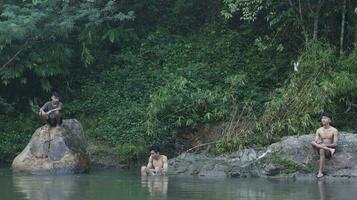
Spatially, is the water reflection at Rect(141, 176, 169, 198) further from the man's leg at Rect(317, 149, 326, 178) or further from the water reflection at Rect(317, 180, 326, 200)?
the man's leg at Rect(317, 149, 326, 178)

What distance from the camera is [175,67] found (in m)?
21.7

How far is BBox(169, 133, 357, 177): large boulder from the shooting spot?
15.7 metres

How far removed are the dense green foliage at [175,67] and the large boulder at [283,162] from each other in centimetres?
99

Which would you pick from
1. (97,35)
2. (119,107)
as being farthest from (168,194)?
(97,35)

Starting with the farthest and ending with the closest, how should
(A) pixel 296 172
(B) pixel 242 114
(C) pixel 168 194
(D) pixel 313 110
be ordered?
(B) pixel 242 114, (D) pixel 313 110, (A) pixel 296 172, (C) pixel 168 194

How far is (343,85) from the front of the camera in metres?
17.7

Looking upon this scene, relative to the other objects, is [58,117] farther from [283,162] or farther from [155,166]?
[283,162]

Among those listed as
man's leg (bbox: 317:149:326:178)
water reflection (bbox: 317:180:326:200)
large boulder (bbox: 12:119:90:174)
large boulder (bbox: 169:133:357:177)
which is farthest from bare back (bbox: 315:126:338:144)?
large boulder (bbox: 12:119:90:174)

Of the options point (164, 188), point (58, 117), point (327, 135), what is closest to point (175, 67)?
point (58, 117)

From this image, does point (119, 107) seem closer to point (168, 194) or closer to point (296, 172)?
point (296, 172)

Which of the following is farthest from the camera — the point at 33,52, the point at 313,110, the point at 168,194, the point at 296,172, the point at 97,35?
the point at 97,35

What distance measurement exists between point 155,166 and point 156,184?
8.06 ft

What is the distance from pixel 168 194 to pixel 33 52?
31.1 ft

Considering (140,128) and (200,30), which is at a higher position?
(200,30)
